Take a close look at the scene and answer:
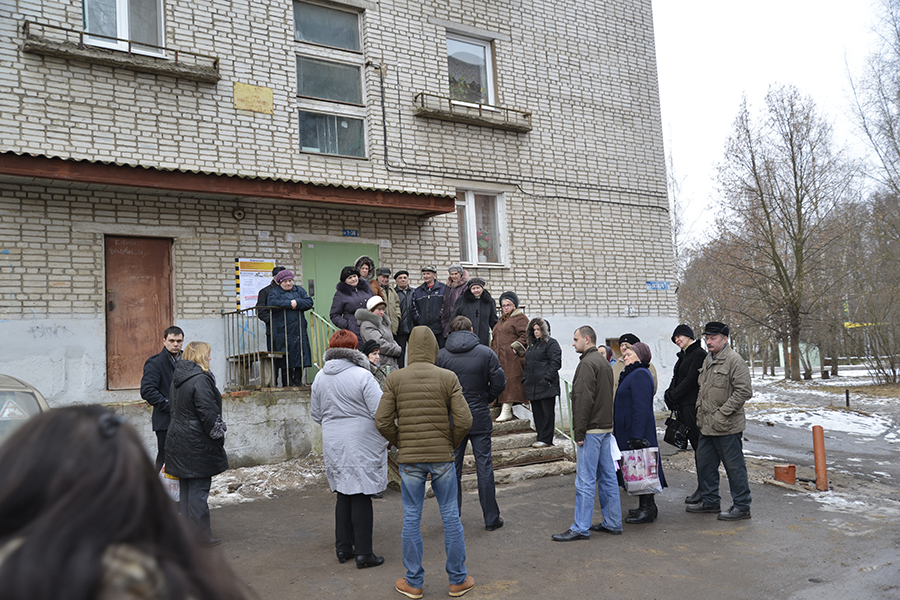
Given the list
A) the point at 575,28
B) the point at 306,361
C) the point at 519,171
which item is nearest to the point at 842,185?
the point at 575,28

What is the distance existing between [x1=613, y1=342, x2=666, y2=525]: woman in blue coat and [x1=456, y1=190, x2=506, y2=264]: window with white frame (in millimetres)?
6135

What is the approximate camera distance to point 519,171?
508 inches


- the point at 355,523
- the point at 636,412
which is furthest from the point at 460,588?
the point at 636,412

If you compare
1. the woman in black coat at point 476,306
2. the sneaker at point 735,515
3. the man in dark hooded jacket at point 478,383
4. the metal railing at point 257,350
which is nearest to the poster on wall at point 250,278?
the metal railing at point 257,350

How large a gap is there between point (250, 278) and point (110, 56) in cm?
357

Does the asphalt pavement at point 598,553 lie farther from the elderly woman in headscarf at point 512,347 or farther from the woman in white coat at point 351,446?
the elderly woman in headscarf at point 512,347

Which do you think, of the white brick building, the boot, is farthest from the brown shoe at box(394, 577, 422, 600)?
the white brick building

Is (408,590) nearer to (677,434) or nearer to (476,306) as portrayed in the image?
(677,434)

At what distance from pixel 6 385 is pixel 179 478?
1520 millimetres

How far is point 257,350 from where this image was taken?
368 inches

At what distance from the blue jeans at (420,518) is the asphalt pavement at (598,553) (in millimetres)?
250

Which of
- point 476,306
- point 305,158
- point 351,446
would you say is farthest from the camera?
point 305,158

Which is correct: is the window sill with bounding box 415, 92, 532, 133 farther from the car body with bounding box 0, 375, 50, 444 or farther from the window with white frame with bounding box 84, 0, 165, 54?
the car body with bounding box 0, 375, 50, 444

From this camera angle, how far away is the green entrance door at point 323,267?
10.6 metres
